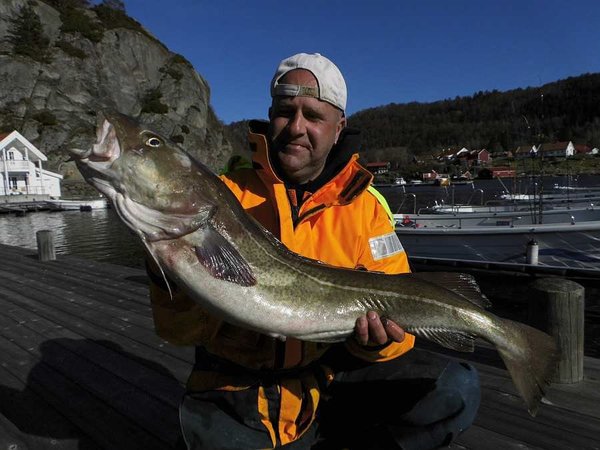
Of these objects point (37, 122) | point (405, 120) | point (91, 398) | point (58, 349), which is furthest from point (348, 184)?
point (405, 120)

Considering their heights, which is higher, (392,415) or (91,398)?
(392,415)

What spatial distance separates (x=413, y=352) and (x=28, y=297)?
6951 millimetres

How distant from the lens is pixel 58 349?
5.05 metres

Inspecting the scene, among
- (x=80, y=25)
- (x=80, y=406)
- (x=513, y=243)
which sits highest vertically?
(x=80, y=25)

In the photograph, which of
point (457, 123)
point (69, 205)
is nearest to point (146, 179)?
point (69, 205)

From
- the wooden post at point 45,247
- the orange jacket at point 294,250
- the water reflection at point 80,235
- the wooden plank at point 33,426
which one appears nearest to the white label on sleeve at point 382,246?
the orange jacket at point 294,250

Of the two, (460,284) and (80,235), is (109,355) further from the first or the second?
(80,235)

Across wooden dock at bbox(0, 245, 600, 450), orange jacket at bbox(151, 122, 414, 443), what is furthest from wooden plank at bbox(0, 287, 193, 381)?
orange jacket at bbox(151, 122, 414, 443)

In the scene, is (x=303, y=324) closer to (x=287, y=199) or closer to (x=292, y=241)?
(x=292, y=241)

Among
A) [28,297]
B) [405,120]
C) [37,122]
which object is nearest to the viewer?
[28,297]

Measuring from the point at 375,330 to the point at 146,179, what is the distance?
1410 mm

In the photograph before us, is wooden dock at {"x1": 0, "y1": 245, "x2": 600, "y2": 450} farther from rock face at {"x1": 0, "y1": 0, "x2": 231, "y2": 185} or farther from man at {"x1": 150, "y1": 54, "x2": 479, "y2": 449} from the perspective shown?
rock face at {"x1": 0, "y1": 0, "x2": 231, "y2": 185}

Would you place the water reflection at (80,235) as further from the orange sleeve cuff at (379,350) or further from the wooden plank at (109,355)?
the orange sleeve cuff at (379,350)

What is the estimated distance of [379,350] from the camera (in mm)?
2648
